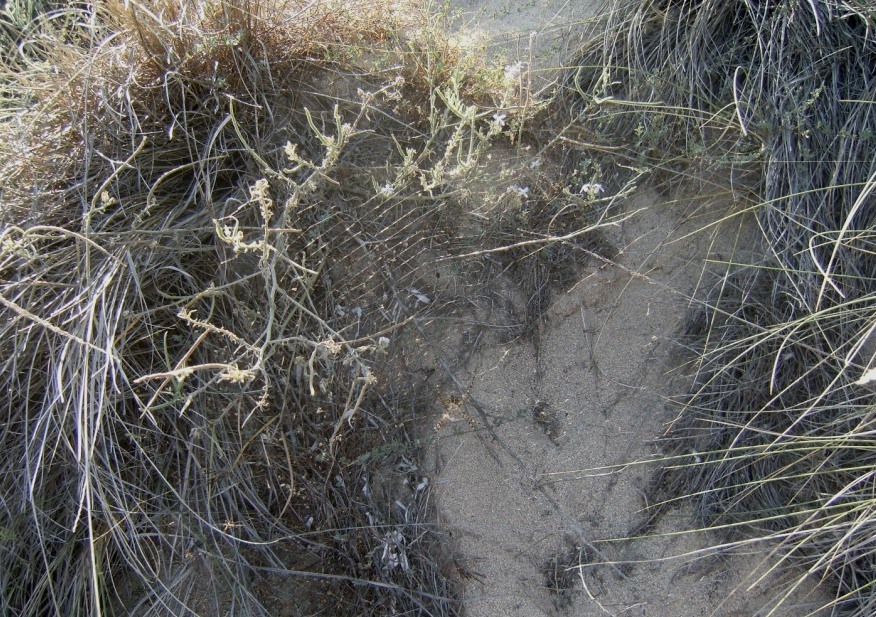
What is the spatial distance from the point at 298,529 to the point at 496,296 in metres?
0.83

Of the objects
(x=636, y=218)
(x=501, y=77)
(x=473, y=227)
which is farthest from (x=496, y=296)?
(x=501, y=77)

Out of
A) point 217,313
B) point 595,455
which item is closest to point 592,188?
point 595,455

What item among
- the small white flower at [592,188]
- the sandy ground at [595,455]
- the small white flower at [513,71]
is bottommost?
the sandy ground at [595,455]

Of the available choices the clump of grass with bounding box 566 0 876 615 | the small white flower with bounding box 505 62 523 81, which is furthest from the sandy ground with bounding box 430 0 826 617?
the small white flower with bounding box 505 62 523 81

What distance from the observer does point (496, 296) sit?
197 cm

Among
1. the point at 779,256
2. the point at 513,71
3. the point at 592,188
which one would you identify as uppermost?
the point at 513,71

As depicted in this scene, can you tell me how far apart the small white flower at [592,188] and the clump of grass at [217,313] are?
0.18 m

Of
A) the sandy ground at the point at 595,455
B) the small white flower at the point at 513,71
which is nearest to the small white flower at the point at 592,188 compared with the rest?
the sandy ground at the point at 595,455

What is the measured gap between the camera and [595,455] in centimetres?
190

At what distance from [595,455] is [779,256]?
73 cm

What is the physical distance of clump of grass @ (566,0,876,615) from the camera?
5.74ft

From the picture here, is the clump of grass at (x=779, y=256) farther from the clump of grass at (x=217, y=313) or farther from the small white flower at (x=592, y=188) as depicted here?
the clump of grass at (x=217, y=313)

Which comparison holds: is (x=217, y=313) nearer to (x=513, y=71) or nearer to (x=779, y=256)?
(x=513, y=71)

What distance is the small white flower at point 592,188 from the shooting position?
184 cm
